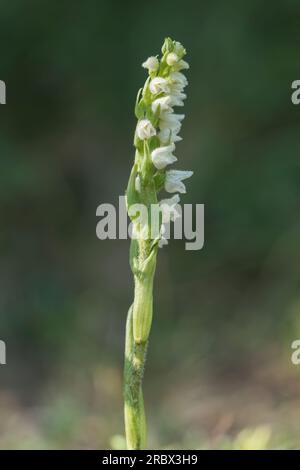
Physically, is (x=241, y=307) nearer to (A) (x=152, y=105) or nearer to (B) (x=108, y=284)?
(B) (x=108, y=284)

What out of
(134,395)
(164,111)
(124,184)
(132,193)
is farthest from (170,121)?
(124,184)

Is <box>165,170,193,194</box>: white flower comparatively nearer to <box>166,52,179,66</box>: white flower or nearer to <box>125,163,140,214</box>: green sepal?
<box>125,163,140,214</box>: green sepal

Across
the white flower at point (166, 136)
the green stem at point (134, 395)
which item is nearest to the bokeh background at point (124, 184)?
the green stem at point (134, 395)

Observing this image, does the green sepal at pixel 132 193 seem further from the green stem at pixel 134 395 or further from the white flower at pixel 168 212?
the green stem at pixel 134 395

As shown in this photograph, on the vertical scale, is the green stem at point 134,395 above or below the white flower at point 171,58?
below

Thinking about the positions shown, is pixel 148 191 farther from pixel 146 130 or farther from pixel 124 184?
pixel 124 184
